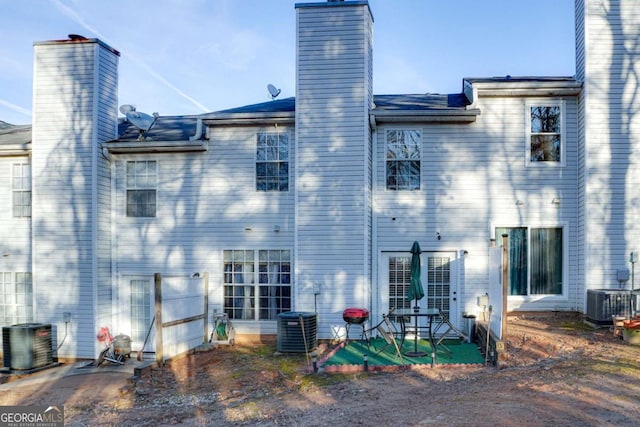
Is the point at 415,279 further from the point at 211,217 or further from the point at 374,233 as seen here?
the point at 211,217

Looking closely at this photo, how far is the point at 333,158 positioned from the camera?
40.9ft

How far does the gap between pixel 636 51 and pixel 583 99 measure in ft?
5.19

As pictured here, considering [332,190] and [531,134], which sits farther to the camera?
[531,134]

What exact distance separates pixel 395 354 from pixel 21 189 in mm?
10471

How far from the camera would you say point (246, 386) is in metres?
9.65

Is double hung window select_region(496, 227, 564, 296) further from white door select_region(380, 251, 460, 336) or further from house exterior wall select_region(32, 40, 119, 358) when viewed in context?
house exterior wall select_region(32, 40, 119, 358)

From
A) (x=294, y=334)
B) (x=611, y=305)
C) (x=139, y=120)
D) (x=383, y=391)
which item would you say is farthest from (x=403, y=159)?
(x=139, y=120)

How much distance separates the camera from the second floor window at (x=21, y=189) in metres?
14.0

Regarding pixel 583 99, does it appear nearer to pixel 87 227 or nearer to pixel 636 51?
pixel 636 51

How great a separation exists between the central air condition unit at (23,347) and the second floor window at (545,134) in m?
12.3

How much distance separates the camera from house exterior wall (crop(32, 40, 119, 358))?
43.0ft

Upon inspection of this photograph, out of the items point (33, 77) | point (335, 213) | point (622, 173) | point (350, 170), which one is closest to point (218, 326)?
point (335, 213)

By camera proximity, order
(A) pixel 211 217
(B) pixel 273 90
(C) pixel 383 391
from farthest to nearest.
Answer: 1. (B) pixel 273 90
2. (A) pixel 211 217
3. (C) pixel 383 391

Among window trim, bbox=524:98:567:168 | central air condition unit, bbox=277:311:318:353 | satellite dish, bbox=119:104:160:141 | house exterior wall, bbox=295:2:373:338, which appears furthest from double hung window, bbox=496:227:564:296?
satellite dish, bbox=119:104:160:141
